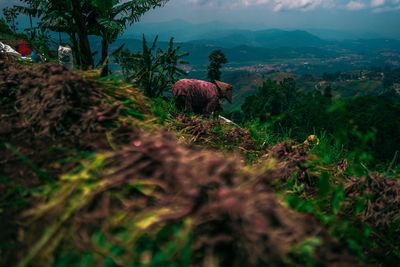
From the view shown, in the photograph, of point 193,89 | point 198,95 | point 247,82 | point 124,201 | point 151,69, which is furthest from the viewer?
point 247,82

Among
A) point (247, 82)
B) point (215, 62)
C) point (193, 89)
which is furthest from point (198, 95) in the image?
point (247, 82)

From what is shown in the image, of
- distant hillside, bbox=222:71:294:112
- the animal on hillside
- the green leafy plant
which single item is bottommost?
distant hillside, bbox=222:71:294:112

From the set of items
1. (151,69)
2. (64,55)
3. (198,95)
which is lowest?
(198,95)

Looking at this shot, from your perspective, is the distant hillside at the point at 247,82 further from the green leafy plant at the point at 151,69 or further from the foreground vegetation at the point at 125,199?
the foreground vegetation at the point at 125,199

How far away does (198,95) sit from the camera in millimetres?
6180

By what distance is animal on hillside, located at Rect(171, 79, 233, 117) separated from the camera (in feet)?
19.4

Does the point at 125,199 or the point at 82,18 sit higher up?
the point at 82,18

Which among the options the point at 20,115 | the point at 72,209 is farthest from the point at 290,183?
the point at 20,115

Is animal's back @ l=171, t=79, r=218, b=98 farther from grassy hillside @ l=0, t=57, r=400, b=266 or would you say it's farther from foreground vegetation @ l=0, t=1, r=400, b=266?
grassy hillside @ l=0, t=57, r=400, b=266

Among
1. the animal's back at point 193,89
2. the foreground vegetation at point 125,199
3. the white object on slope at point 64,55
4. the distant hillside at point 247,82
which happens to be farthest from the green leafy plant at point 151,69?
the distant hillside at point 247,82

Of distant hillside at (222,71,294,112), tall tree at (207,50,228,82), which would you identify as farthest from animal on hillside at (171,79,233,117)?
distant hillside at (222,71,294,112)

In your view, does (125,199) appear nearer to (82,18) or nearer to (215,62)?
(82,18)

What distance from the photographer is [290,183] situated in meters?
2.13

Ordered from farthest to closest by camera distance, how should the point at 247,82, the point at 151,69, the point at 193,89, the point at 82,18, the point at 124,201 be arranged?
the point at 247,82
the point at 82,18
the point at 193,89
the point at 151,69
the point at 124,201
